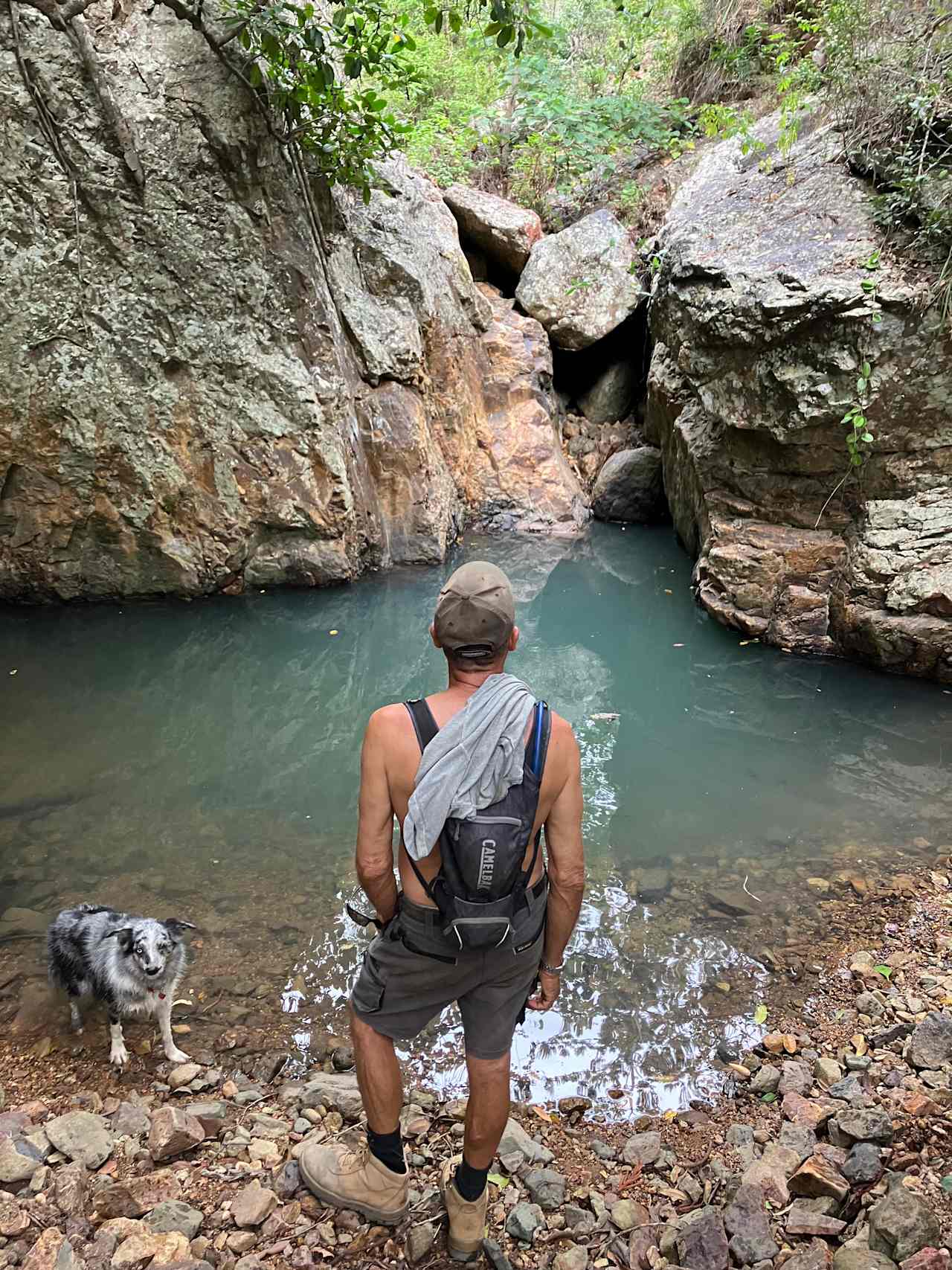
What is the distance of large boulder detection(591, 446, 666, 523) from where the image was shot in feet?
35.5

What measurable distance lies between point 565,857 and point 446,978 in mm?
379

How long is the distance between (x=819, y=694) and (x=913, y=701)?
2.04 ft

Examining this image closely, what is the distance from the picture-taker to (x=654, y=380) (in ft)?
29.0

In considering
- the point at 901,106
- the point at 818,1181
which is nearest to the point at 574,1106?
the point at 818,1181

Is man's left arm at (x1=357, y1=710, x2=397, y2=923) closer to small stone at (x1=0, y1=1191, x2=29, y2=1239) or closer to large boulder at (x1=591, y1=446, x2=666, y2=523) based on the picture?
small stone at (x1=0, y1=1191, x2=29, y2=1239)

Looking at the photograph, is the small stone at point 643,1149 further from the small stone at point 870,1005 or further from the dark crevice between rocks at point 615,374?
the dark crevice between rocks at point 615,374

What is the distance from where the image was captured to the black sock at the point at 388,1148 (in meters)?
1.92

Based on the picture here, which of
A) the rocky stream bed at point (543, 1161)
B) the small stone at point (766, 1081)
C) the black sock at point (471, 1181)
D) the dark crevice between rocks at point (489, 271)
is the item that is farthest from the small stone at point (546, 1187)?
the dark crevice between rocks at point (489, 271)

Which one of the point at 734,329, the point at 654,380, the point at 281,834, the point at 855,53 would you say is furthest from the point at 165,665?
the point at 855,53

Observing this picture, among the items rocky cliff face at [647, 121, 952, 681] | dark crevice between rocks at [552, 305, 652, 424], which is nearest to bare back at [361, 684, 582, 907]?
rocky cliff face at [647, 121, 952, 681]

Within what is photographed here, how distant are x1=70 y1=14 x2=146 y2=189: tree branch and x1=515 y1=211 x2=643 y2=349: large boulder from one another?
6.23m

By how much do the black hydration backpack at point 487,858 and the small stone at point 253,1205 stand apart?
895 millimetres

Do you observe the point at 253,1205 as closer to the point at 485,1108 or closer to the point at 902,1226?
the point at 485,1108

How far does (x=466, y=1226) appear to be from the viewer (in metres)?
1.87
